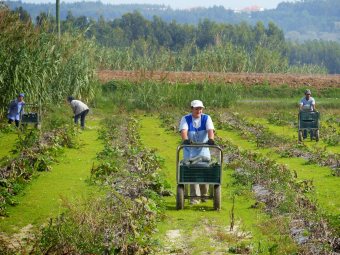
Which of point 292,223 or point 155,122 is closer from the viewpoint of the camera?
point 292,223

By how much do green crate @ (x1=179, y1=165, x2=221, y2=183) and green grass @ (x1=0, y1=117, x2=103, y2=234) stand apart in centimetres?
193

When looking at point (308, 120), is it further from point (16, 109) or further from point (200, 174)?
point (200, 174)

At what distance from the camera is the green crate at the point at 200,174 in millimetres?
13016

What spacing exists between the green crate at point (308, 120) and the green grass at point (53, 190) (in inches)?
256

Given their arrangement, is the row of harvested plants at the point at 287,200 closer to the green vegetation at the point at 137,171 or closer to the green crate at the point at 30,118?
the green vegetation at the point at 137,171

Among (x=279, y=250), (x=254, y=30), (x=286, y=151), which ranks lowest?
(x=254, y=30)

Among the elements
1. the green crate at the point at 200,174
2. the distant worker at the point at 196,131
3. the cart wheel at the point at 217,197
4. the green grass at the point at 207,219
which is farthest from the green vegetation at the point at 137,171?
the green crate at the point at 200,174

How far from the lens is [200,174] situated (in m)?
13.0

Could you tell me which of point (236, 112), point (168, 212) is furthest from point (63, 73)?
point (168, 212)

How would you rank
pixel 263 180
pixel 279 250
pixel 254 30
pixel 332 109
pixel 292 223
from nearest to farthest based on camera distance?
1. pixel 279 250
2. pixel 292 223
3. pixel 263 180
4. pixel 332 109
5. pixel 254 30

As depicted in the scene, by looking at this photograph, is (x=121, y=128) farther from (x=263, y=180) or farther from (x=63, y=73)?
(x=263, y=180)

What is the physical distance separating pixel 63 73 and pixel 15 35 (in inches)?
249

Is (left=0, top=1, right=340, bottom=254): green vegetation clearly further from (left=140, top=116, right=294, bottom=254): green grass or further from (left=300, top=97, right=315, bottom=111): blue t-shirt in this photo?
(left=300, top=97, right=315, bottom=111): blue t-shirt

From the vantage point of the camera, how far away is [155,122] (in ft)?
110
